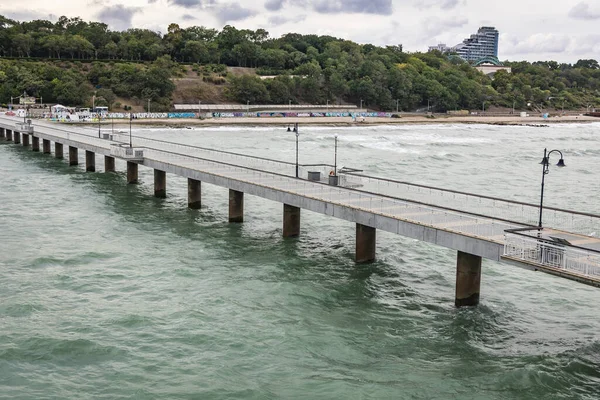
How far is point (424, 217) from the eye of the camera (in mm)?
26781

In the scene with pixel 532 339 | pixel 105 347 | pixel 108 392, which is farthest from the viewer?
pixel 532 339

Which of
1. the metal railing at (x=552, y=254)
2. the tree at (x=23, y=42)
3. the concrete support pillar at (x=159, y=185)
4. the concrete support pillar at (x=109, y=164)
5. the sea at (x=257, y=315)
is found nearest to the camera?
the sea at (x=257, y=315)

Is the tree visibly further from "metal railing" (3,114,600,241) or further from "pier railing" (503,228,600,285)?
"pier railing" (503,228,600,285)

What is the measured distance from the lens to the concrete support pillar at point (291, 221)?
115 ft

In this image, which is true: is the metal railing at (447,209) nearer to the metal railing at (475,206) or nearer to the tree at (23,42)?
the metal railing at (475,206)

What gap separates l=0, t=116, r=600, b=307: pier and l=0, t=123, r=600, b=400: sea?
1708mm

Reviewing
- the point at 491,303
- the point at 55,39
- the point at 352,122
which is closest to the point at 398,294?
the point at 491,303

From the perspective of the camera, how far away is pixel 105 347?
21047mm

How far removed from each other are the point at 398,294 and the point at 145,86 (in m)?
147

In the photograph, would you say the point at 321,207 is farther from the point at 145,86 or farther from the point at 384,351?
the point at 145,86

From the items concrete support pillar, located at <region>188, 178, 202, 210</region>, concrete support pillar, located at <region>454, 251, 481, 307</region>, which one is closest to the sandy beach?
concrete support pillar, located at <region>188, 178, 202, 210</region>

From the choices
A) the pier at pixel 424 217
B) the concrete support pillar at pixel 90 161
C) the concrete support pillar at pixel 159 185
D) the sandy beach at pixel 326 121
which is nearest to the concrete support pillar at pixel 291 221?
the pier at pixel 424 217

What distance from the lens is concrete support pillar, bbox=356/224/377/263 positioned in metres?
30.2

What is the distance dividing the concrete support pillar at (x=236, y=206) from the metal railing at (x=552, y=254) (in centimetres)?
1952
